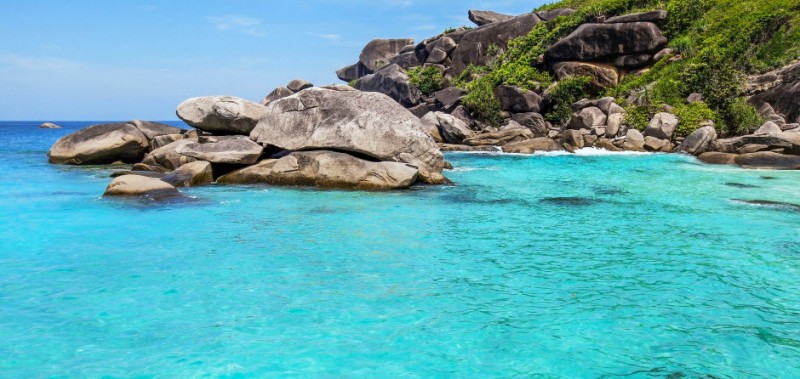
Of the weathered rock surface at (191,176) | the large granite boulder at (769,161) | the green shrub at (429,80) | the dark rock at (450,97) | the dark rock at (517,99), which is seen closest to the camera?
the weathered rock surface at (191,176)

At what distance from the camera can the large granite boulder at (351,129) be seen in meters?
18.7

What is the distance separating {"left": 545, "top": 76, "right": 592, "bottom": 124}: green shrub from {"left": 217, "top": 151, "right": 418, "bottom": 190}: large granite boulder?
97.9 ft

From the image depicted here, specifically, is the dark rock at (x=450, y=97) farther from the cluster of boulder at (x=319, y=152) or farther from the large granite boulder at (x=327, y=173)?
the large granite boulder at (x=327, y=173)

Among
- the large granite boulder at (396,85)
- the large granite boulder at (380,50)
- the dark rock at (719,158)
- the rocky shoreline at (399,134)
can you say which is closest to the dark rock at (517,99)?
the rocky shoreline at (399,134)

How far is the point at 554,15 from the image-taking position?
5847cm

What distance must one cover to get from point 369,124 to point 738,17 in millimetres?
38177

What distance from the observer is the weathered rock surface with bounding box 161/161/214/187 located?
18.6 m

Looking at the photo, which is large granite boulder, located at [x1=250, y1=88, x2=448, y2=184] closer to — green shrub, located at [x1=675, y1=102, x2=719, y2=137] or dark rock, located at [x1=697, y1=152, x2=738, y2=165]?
dark rock, located at [x1=697, y1=152, x2=738, y2=165]

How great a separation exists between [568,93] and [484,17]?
27882mm

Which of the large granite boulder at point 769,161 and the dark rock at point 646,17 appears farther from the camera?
the dark rock at point 646,17

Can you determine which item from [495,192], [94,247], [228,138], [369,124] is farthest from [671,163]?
[94,247]

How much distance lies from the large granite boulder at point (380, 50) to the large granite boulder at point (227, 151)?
5985 cm

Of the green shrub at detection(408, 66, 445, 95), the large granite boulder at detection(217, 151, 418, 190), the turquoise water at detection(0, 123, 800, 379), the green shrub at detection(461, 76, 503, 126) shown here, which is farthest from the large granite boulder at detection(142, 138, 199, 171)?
the green shrub at detection(408, 66, 445, 95)

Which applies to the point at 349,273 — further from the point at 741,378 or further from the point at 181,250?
the point at 741,378
